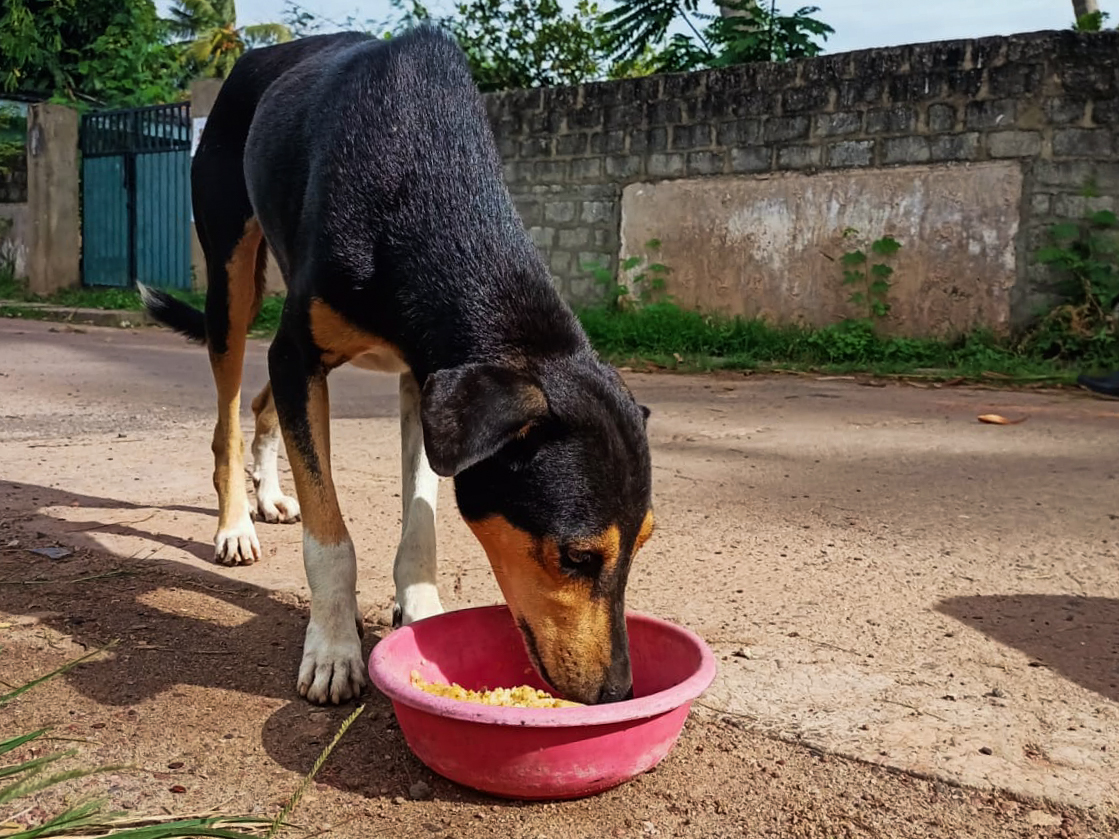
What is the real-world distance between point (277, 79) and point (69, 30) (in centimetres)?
2065

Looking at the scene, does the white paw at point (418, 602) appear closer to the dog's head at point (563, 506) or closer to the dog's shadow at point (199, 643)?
the dog's shadow at point (199, 643)

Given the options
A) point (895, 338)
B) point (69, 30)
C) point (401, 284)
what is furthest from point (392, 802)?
point (69, 30)

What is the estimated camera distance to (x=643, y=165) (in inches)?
436

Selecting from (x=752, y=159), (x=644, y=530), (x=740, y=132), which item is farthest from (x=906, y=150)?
(x=644, y=530)

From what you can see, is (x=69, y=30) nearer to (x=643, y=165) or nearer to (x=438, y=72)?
(x=643, y=165)

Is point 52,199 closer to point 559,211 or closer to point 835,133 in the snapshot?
point 559,211

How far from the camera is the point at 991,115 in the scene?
8875mm

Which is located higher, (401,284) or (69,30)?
(69,30)

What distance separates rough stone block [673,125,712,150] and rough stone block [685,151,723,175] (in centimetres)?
8

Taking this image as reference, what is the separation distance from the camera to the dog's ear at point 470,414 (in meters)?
2.05

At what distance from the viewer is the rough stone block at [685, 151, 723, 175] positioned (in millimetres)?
10539

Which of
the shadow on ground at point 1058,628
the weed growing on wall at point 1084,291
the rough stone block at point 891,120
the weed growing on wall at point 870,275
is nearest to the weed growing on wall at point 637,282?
the weed growing on wall at point 870,275

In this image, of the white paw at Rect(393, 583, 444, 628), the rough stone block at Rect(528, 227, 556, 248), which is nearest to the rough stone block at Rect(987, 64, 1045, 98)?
the rough stone block at Rect(528, 227, 556, 248)

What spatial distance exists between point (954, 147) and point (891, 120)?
2.02ft
